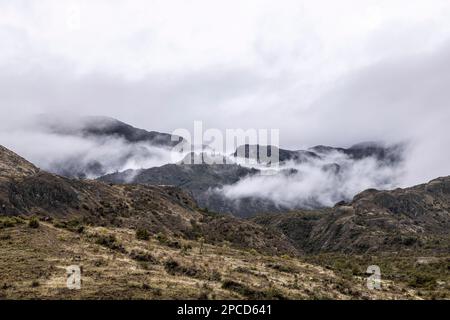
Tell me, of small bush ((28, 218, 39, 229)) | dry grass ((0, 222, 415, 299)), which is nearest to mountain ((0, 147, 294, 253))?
small bush ((28, 218, 39, 229))

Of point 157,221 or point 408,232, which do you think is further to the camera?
point 408,232

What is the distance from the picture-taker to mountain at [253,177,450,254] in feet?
431

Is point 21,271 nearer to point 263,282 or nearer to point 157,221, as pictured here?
point 263,282

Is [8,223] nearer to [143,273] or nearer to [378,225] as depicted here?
[143,273]

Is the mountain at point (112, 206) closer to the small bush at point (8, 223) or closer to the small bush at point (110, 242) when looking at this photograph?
the small bush at point (8, 223)

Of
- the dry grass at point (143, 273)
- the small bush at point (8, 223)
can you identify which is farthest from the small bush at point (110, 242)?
the small bush at point (8, 223)

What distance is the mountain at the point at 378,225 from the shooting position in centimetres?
13138

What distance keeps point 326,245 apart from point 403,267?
79.5 metres

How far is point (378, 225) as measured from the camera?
5974 inches

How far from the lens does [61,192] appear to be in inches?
3145

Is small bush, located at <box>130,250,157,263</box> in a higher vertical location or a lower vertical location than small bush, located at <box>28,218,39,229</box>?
lower

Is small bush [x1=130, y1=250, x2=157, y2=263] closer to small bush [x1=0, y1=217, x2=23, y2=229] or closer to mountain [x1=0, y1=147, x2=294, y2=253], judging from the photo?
small bush [x1=0, y1=217, x2=23, y2=229]

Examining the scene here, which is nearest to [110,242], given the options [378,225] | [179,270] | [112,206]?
[179,270]
